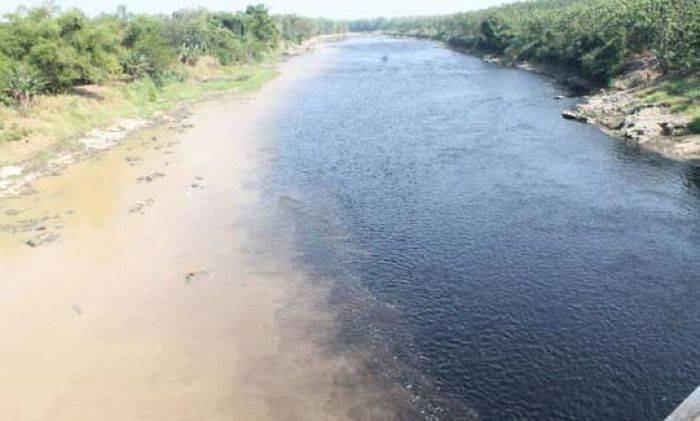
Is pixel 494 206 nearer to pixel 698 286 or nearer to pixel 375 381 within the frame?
pixel 698 286

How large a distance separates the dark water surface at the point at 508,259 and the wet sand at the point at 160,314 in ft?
9.69

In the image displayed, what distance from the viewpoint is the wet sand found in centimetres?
2494

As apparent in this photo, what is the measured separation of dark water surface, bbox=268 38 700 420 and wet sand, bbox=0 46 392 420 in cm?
295

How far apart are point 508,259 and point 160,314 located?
74.4 ft

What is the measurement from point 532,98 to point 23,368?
280 feet

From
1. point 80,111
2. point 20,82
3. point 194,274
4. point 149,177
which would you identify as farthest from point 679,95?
point 20,82

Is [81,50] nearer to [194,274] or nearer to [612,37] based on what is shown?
[194,274]

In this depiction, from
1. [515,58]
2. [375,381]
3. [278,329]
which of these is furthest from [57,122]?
[515,58]

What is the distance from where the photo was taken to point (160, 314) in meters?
31.6

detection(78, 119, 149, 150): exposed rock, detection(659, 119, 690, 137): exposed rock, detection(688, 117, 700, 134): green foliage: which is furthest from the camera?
detection(78, 119, 149, 150): exposed rock

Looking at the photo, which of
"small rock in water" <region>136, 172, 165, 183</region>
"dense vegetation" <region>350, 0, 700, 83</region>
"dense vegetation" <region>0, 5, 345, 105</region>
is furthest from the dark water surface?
"dense vegetation" <region>0, 5, 345, 105</region>

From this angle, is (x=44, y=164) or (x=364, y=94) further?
(x=364, y=94)

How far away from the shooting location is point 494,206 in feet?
150

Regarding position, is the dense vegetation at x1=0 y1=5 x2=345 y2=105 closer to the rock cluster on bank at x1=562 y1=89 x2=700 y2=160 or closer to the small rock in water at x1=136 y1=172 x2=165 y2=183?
the small rock in water at x1=136 y1=172 x2=165 y2=183
